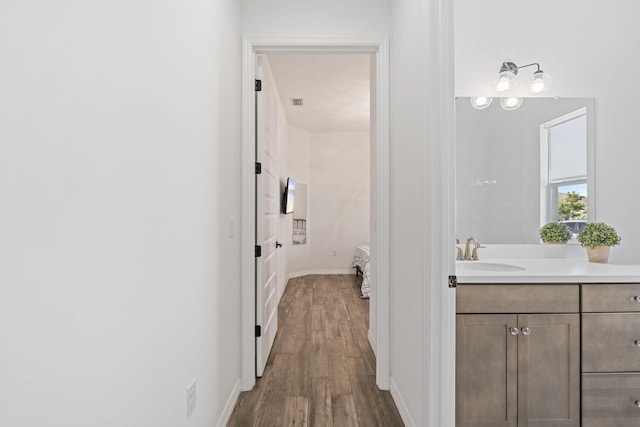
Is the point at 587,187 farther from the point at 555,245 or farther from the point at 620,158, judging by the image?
the point at 555,245

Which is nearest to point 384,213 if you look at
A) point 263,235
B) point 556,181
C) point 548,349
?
point 263,235

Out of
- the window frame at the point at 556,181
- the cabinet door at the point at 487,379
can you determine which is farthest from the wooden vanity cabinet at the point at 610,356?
the window frame at the point at 556,181

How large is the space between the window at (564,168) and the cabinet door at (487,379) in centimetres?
118

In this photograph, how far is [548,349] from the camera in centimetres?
165

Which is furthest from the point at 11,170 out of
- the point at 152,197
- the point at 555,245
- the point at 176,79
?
the point at 555,245

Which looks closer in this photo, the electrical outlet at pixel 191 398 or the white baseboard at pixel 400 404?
the electrical outlet at pixel 191 398

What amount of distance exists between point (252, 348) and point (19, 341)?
72.5 inches

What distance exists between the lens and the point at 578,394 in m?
1.66

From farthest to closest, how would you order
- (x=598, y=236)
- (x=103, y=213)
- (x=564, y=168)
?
1. (x=564, y=168)
2. (x=598, y=236)
3. (x=103, y=213)

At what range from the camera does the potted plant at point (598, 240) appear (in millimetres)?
2146

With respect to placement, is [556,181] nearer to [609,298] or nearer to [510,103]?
[510,103]

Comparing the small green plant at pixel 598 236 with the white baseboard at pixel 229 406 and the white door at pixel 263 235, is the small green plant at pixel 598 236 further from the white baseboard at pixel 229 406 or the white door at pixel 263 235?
the white baseboard at pixel 229 406

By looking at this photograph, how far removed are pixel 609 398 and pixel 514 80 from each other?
1.96m

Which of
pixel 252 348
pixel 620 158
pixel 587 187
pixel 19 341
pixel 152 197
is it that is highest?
pixel 620 158
